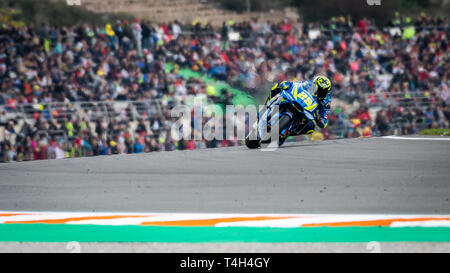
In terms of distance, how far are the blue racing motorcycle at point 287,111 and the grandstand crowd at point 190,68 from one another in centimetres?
361

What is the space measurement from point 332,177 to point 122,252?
4.13 metres

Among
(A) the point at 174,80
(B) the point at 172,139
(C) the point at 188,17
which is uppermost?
(C) the point at 188,17

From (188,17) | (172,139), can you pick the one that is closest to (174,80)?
(172,139)

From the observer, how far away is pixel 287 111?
11.7m

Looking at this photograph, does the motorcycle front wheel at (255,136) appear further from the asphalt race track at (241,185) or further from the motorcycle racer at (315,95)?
the asphalt race track at (241,185)

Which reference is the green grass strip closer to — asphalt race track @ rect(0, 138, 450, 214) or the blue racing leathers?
asphalt race track @ rect(0, 138, 450, 214)

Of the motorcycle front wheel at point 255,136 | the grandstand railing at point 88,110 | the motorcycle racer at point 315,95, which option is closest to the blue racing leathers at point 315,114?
the motorcycle racer at point 315,95

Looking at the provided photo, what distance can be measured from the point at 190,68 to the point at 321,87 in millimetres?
8519

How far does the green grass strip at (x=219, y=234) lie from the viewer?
543 centimetres

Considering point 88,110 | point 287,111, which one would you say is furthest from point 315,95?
point 88,110

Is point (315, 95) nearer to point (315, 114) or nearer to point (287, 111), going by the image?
point (315, 114)

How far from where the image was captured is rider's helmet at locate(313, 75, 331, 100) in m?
11.6

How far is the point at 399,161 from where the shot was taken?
33.3 ft

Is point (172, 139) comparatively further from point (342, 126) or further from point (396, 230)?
point (396, 230)
